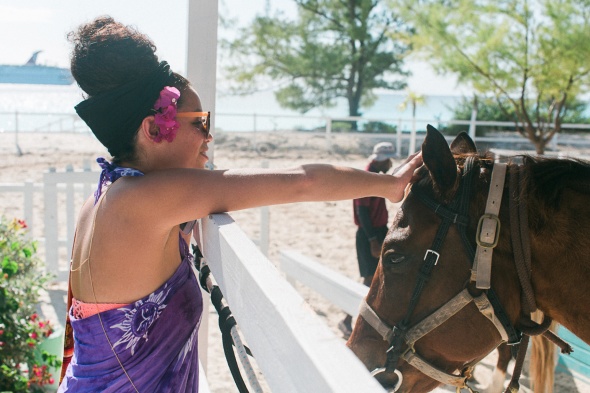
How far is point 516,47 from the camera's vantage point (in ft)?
49.5

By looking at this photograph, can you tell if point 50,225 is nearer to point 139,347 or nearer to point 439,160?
point 139,347

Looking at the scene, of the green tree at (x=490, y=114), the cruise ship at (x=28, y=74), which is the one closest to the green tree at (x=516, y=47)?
the green tree at (x=490, y=114)

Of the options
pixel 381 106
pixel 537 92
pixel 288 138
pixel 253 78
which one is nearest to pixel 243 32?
pixel 253 78

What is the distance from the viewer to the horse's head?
5.96 feet

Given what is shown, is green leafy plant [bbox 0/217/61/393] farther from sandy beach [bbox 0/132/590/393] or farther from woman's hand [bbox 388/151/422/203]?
woman's hand [bbox 388/151/422/203]

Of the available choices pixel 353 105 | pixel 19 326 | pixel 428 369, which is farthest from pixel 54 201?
pixel 353 105

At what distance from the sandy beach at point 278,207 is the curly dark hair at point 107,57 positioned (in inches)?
128

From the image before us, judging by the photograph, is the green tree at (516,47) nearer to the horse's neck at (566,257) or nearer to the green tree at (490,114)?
the green tree at (490,114)

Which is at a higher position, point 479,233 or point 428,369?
point 479,233

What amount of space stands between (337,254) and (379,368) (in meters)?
6.26

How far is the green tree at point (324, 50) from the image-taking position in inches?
1131

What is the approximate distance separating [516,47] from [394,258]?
14882 mm

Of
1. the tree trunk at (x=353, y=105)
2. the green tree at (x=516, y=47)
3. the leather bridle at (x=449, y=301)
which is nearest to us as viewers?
the leather bridle at (x=449, y=301)

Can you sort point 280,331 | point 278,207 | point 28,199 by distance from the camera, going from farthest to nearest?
point 278,207
point 28,199
point 280,331
